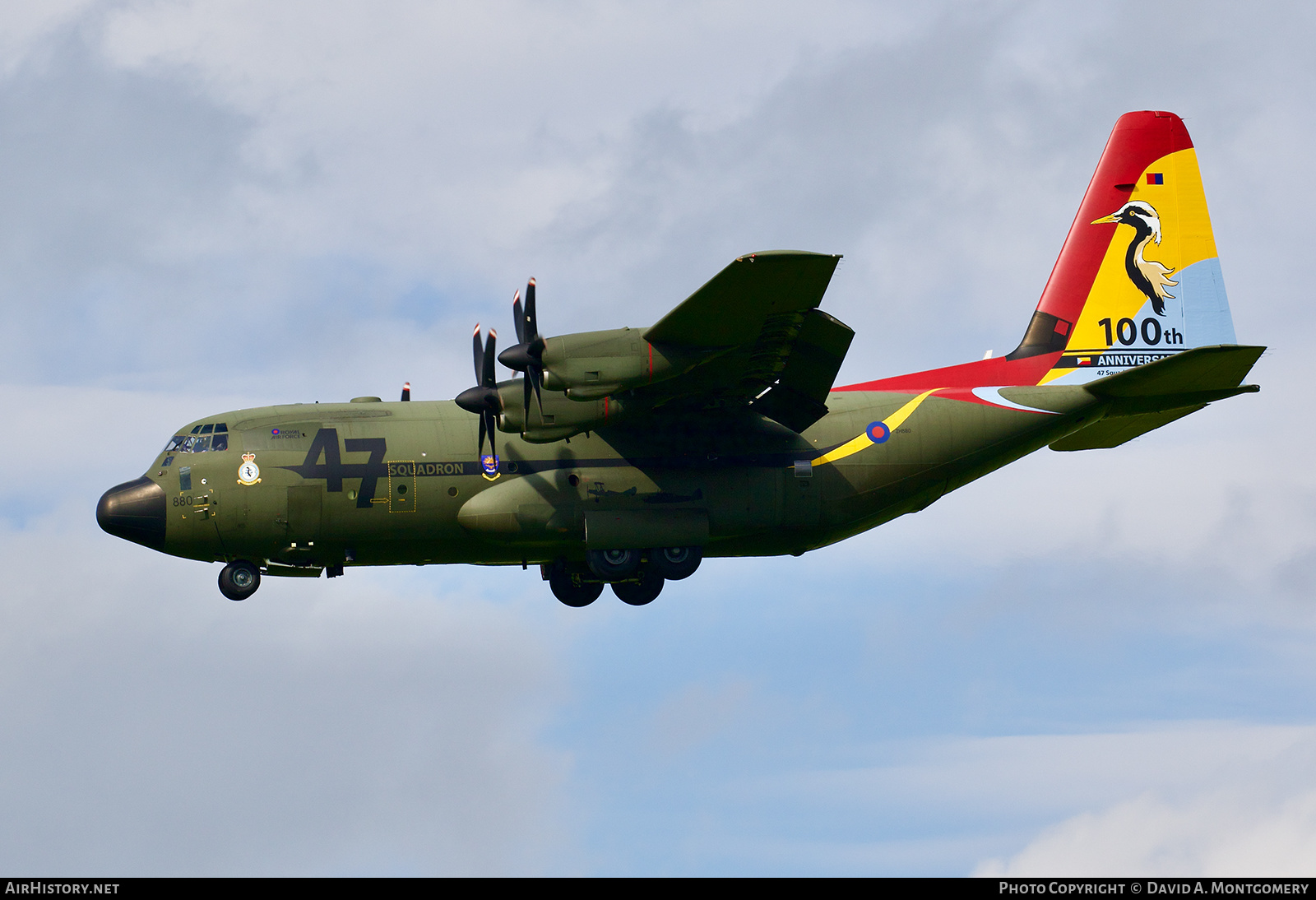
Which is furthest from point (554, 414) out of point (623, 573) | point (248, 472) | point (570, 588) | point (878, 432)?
point (878, 432)

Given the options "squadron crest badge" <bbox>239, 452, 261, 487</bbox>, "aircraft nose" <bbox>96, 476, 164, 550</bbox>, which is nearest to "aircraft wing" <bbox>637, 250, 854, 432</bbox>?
"squadron crest badge" <bbox>239, 452, 261, 487</bbox>

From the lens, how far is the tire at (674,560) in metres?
26.9

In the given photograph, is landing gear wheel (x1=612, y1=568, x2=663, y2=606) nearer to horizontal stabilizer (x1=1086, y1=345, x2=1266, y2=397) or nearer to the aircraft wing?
the aircraft wing

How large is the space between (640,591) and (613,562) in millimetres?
2009

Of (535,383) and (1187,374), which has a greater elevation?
(1187,374)

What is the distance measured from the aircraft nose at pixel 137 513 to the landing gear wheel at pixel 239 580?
1.23 m

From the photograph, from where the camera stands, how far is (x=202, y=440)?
26.7 meters

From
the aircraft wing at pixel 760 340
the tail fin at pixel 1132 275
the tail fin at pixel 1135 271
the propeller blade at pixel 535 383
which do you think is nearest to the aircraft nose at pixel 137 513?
the propeller blade at pixel 535 383

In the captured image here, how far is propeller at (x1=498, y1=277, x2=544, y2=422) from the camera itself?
79.0 feet

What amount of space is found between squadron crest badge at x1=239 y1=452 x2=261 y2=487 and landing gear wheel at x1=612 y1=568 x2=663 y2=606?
7.06m

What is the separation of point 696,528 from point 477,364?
5.11m

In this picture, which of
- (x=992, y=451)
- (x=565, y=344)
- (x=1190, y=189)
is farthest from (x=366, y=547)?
(x=1190, y=189)

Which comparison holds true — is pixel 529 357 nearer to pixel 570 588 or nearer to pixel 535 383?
pixel 535 383

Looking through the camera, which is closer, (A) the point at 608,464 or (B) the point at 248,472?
(B) the point at 248,472
